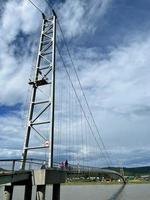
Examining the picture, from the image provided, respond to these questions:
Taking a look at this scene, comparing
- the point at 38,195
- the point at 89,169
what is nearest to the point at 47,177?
the point at 38,195

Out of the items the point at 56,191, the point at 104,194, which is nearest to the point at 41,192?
the point at 56,191

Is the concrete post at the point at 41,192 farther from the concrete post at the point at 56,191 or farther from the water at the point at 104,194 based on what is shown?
→ the water at the point at 104,194

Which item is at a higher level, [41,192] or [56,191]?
[56,191]

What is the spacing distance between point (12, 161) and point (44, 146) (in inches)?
314

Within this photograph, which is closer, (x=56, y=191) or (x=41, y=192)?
(x=41, y=192)

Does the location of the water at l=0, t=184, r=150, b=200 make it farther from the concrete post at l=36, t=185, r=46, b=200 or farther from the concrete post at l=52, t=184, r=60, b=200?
the concrete post at l=36, t=185, r=46, b=200

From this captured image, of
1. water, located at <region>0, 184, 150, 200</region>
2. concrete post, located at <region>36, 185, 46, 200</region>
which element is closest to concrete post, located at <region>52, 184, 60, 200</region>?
concrete post, located at <region>36, 185, 46, 200</region>

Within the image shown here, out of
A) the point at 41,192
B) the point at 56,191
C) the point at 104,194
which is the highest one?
the point at 104,194

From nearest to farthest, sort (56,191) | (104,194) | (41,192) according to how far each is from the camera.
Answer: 1. (41,192)
2. (56,191)
3. (104,194)

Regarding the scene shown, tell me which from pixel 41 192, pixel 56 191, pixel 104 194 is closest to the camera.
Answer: pixel 41 192

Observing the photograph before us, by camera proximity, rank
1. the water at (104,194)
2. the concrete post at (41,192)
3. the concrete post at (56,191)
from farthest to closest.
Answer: the water at (104,194) < the concrete post at (56,191) < the concrete post at (41,192)

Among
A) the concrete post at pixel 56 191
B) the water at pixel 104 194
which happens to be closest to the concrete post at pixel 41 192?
the concrete post at pixel 56 191

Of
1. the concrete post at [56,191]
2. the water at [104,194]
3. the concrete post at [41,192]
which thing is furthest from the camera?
the water at [104,194]

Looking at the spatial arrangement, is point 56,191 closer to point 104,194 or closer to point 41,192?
point 41,192
